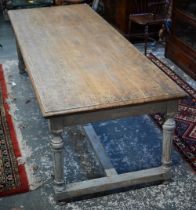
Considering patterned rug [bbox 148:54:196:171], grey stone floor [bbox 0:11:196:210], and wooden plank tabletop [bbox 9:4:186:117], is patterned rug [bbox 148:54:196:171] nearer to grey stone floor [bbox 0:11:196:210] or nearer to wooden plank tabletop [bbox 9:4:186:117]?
grey stone floor [bbox 0:11:196:210]

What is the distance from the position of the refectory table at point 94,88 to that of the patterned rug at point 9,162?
1.05 ft

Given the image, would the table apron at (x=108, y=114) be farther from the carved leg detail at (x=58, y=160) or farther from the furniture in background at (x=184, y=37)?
the furniture in background at (x=184, y=37)

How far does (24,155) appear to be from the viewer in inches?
114

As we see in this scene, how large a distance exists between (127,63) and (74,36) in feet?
2.26

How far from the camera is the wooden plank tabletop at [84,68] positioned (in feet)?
7.43

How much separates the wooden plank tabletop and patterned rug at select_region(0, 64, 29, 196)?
0.66m

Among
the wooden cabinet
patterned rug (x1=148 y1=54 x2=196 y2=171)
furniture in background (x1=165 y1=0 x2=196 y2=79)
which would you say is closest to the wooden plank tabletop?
patterned rug (x1=148 y1=54 x2=196 y2=171)

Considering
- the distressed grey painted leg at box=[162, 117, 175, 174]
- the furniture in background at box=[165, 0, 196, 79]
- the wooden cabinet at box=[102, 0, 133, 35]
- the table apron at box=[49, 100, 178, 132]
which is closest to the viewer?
the table apron at box=[49, 100, 178, 132]

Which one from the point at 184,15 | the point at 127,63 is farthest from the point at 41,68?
the point at 184,15

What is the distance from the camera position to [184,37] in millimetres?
4227

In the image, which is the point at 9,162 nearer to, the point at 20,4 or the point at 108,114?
the point at 108,114

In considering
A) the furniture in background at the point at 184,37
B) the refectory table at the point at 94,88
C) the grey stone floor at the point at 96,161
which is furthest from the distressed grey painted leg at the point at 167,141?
the furniture in background at the point at 184,37

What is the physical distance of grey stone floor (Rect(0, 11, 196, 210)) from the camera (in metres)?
2.46

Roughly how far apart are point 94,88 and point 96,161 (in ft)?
2.27
